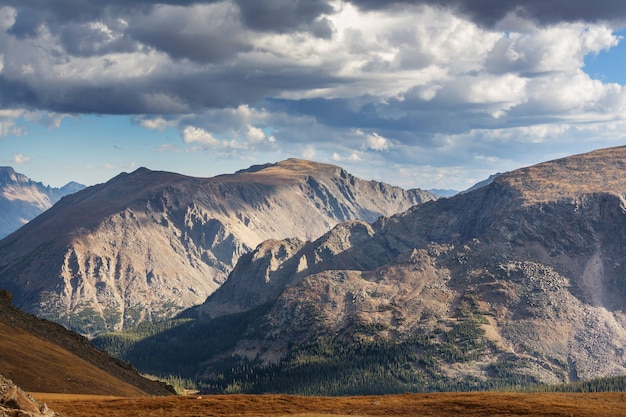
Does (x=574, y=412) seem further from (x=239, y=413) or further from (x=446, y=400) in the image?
(x=239, y=413)

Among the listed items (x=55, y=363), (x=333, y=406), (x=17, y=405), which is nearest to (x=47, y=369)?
(x=55, y=363)

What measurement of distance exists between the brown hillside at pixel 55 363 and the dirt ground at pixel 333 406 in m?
26.0

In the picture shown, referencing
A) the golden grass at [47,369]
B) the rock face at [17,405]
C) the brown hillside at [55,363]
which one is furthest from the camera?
the brown hillside at [55,363]

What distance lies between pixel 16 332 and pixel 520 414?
117 meters

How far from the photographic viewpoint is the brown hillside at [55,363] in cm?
13562

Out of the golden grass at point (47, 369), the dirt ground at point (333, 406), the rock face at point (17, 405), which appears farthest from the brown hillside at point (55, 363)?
the rock face at point (17, 405)

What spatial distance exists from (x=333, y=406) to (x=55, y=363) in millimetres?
72687

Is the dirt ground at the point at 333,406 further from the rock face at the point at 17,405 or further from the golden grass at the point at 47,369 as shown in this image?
the golden grass at the point at 47,369

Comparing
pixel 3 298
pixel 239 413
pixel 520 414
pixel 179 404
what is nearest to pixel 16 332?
pixel 3 298

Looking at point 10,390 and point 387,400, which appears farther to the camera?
point 387,400

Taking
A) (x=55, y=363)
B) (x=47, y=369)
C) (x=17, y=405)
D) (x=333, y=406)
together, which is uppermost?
(x=17, y=405)

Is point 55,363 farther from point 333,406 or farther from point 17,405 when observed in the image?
point 17,405

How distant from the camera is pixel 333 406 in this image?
353 feet

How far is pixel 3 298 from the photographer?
183 meters
